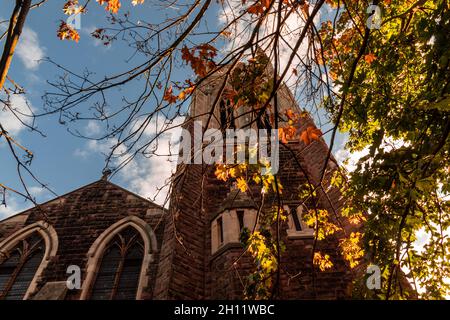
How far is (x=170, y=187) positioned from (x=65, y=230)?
738 centimetres

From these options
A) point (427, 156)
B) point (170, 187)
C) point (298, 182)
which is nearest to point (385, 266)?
point (427, 156)

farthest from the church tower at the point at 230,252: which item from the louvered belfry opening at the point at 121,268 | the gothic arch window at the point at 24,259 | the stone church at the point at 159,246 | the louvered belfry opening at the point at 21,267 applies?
the louvered belfry opening at the point at 21,267

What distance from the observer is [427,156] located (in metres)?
2.34

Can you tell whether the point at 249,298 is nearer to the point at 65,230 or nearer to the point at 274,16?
the point at 274,16

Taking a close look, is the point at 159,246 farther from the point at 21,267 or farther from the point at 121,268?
the point at 21,267

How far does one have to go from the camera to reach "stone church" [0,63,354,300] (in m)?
6.21

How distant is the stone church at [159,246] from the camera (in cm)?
621

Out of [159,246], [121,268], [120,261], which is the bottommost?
[121,268]

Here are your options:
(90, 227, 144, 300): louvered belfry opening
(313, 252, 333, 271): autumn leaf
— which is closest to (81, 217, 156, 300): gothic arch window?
(90, 227, 144, 300): louvered belfry opening

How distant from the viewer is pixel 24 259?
27.6 ft

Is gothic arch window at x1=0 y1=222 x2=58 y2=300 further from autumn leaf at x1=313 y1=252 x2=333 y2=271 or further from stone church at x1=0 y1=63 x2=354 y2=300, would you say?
autumn leaf at x1=313 y1=252 x2=333 y2=271

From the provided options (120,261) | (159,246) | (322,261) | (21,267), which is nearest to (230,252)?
(322,261)

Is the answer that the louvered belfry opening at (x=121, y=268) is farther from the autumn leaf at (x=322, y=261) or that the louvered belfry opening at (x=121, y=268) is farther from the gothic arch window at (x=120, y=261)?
the autumn leaf at (x=322, y=261)

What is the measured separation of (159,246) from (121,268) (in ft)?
3.49
